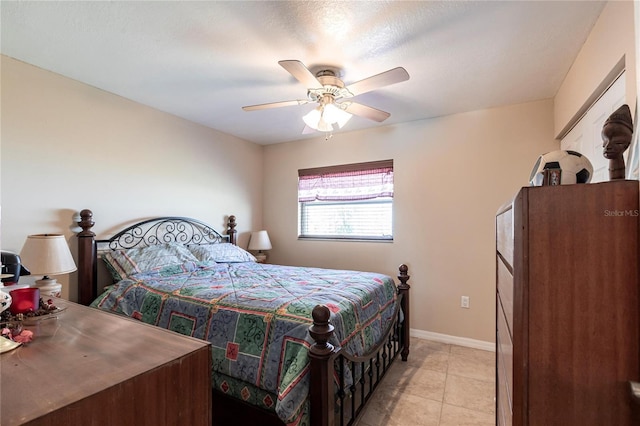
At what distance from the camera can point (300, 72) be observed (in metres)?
1.83

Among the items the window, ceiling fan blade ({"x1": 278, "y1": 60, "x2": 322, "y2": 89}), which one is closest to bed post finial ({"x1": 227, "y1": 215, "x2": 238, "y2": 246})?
the window

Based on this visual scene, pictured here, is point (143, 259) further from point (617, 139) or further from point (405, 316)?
point (617, 139)

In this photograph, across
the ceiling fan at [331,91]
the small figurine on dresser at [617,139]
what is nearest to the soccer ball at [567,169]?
the small figurine on dresser at [617,139]

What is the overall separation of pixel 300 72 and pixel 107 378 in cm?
174

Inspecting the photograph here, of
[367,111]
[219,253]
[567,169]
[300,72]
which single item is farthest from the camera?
[219,253]

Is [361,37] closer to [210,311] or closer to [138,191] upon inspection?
[210,311]

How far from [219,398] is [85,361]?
115 cm

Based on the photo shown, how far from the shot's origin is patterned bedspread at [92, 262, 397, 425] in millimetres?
1521

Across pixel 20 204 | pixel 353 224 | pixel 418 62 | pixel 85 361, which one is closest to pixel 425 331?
pixel 353 224

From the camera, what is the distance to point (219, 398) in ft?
5.54

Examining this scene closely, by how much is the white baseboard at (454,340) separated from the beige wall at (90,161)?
2.78m

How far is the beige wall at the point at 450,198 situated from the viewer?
2.95m

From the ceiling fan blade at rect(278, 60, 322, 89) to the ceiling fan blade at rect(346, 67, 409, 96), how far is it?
0.80 feet

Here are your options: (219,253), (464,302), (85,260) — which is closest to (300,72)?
(219,253)
